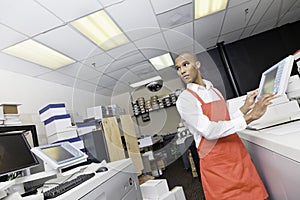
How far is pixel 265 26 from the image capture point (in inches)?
175

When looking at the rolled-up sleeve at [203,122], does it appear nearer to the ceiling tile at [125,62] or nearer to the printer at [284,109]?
the printer at [284,109]

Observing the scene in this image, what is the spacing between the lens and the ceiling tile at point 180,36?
3385mm

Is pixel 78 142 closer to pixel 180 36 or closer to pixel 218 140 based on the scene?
pixel 218 140

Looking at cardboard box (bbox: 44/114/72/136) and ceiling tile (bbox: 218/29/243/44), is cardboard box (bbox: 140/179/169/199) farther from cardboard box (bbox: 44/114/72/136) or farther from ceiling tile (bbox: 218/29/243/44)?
ceiling tile (bbox: 218/29/243/44)

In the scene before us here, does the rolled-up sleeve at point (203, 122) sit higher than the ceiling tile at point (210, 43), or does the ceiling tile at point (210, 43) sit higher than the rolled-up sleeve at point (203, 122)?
the ceiling tile at point (210, 43)

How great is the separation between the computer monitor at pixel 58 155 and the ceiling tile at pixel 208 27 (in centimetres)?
274

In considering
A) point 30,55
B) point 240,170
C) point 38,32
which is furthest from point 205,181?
point 30,55

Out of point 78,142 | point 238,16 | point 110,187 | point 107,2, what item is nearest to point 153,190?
point 110,187

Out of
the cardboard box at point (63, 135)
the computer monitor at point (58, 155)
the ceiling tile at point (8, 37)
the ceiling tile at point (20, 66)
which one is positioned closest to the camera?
the computer monitor at point (58, 155)

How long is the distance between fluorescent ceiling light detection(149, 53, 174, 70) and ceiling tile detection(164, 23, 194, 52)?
1.24ft

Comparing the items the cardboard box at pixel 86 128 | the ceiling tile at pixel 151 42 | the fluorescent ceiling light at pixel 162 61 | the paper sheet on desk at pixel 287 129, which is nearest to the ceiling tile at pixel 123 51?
the ceiling tile at pixel 151 42

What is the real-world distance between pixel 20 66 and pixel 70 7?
1342 mm

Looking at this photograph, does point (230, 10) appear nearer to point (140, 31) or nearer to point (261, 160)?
point (140, 31)

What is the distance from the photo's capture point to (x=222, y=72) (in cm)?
492
